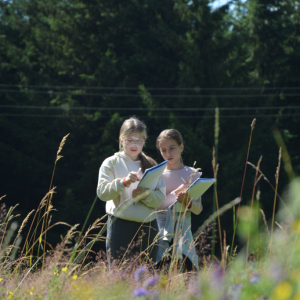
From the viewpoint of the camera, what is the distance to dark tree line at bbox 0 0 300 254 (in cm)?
1406

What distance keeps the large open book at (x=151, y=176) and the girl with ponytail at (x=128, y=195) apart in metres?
0.04

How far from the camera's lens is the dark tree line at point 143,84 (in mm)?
14062

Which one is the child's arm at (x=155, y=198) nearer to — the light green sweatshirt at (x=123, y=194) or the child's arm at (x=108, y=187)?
the light green sweatshirt at (x=123, y=194)

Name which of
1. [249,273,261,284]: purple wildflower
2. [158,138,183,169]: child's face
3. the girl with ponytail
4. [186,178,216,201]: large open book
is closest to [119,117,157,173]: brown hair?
the girl with ponytail

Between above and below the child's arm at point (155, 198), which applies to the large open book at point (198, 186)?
above

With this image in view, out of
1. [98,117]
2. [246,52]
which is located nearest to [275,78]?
[246,52]

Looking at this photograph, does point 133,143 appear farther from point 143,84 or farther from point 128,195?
point 143,84

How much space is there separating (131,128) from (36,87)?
1270 centimetres

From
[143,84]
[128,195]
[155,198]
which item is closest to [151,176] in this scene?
[155,198]

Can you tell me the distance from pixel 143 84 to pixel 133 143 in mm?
12378

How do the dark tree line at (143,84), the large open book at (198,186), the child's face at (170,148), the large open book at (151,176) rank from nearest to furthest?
the large open book at (151,176) < the large open book at (198,186) < the child's face at (170,148) < the dark tree line at (143,84)

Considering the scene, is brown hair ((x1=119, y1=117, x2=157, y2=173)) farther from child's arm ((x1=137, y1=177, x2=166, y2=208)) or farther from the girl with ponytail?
child's arm ((x1=137, y1=177, x2=166, y2=208))

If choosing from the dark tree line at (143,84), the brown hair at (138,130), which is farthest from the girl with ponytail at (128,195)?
the dark tree line at (143,84)

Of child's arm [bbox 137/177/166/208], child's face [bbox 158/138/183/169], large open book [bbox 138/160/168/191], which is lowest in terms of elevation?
child's arm [bbox 137/177/166/208]
